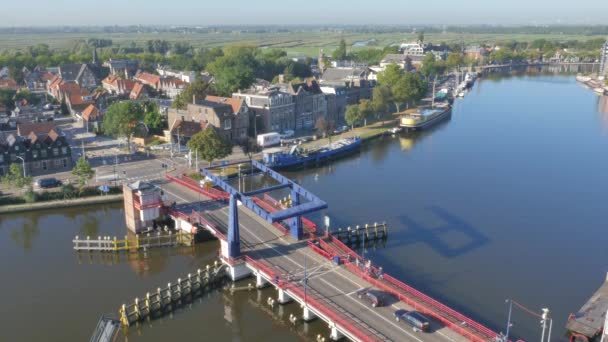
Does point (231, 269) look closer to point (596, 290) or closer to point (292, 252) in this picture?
point (292, 252)

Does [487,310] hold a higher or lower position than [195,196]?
lower

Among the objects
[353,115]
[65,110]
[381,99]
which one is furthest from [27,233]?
[381,99]

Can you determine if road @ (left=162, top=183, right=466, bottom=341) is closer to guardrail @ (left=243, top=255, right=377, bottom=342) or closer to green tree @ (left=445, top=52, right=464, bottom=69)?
guardrail @ (left=243, top=255, right=377, bottom=342)

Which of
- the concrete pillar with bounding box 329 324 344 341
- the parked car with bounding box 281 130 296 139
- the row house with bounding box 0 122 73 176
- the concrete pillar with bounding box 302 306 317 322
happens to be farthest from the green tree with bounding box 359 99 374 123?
the concrete pillar with bounding box 329 324 344 341

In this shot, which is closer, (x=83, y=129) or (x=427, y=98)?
(x=83, y=129)

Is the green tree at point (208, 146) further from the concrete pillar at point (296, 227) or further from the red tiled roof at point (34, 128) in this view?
the concrete pillar at point (296, 227)

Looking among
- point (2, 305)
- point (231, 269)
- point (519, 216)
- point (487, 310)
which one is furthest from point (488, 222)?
point (2, 305)

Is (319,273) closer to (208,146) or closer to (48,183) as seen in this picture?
(208,146)
